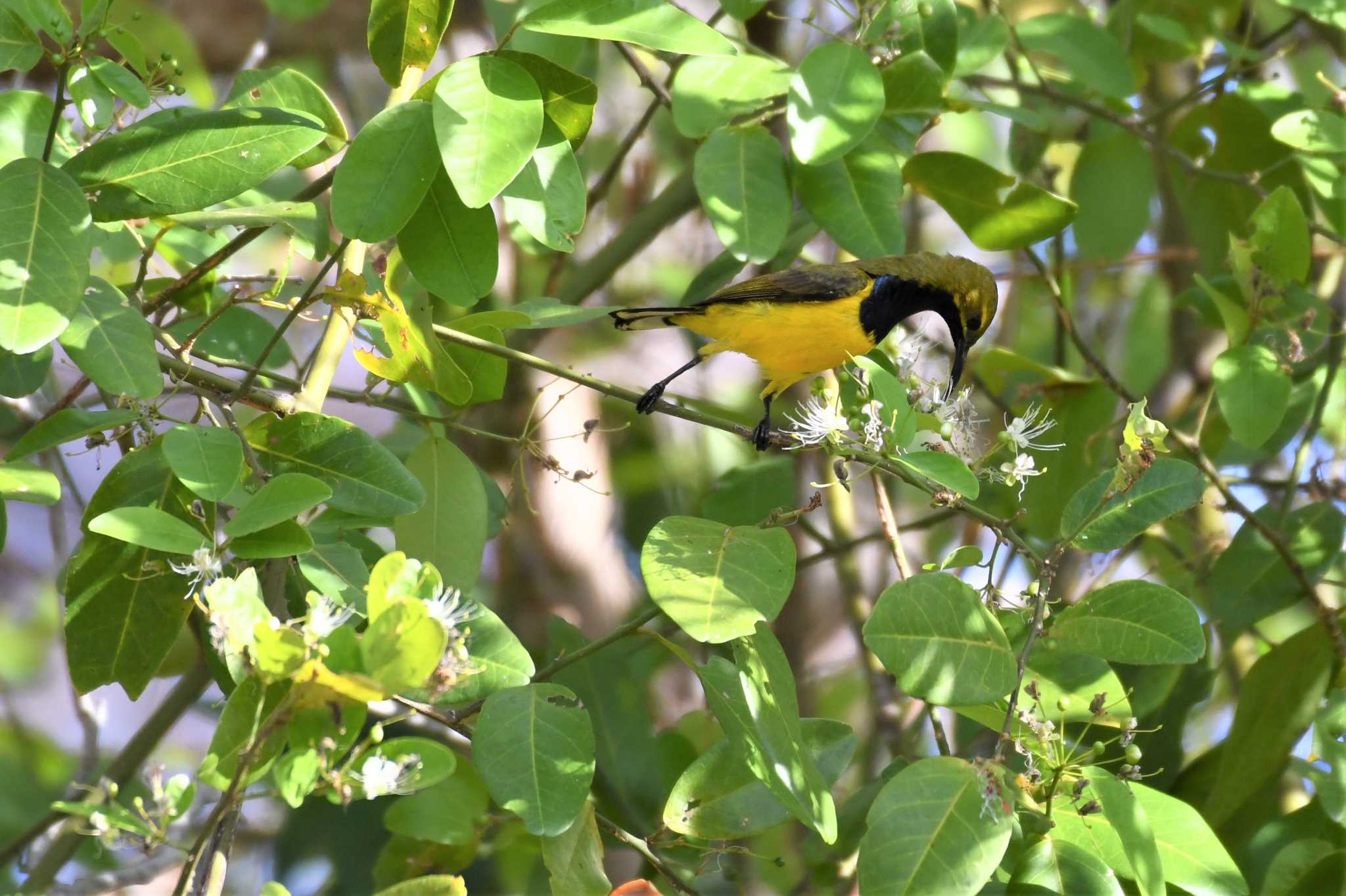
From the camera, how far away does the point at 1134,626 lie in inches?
71.4

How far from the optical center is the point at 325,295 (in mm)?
1959

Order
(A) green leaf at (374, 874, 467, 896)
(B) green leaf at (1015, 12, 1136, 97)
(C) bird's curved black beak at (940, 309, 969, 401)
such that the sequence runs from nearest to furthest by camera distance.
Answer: (A) green leaf at (374, 874, 467, 896), (B) green leaf at (1015, 12, 1136, 97), (C) bird's curved black beak at (940, 309, 969, 401)

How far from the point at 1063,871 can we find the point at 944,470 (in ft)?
1.79

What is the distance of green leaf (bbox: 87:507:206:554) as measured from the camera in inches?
59.1

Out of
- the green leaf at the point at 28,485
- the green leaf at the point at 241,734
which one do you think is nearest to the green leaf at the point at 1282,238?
the green leaf at the point at 241,734

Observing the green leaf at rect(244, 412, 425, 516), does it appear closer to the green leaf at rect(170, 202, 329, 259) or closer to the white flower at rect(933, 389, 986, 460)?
the green leaf at rect(170, 202, 329, 259)

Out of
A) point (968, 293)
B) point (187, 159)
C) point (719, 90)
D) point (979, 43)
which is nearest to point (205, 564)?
point (187, 159)

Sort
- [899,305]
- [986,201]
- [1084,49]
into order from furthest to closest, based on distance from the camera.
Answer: [899,305], [1084,49], [986,201]

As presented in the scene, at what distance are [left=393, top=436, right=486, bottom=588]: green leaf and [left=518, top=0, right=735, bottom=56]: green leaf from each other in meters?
0.77

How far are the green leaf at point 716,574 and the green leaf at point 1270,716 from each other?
140 cm

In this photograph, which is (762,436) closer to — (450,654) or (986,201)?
(986,201)

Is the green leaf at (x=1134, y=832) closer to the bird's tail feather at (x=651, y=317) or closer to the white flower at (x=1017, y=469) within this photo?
the white flower at (x=1017, y=469)

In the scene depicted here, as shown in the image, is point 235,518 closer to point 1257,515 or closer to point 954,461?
point 954,461

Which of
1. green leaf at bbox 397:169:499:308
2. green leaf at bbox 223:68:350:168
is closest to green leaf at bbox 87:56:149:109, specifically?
green leaf at bbox 223:68:350:168
